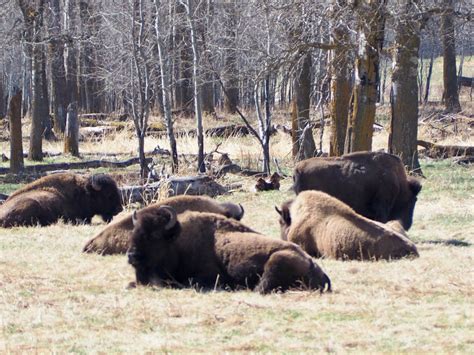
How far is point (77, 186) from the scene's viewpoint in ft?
52.5

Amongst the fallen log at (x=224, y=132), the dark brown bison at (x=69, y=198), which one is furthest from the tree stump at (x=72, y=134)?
the dark brown bison at (x=69, y=198)

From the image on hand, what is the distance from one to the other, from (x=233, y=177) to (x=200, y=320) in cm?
1481

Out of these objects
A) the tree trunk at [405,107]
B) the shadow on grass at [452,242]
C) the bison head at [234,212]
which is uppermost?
the tree trunk at [405,107]

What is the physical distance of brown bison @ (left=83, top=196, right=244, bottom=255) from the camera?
11.2 m

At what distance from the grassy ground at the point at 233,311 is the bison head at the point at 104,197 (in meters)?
3.76

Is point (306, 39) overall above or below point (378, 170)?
above

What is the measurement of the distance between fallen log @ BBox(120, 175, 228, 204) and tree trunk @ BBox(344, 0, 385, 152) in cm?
300

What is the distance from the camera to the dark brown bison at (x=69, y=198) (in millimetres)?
15344

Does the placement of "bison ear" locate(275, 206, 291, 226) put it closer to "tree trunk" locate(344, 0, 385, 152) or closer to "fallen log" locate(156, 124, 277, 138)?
"tree trunk" locate(344, 0, 385, 152)

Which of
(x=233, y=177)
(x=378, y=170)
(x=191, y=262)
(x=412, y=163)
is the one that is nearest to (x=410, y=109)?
(x=412, y=163)

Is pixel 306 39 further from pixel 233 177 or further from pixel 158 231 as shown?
pixel 158 231

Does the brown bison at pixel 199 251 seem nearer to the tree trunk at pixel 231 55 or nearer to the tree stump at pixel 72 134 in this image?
the tree trunk at pixel 231 55

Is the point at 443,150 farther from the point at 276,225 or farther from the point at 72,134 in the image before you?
the point at 276,225

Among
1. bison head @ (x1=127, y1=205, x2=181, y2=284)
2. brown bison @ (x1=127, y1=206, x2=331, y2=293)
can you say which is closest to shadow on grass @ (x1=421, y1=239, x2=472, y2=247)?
brown bison @ (x1=127, y1=206, x2=331, y2=293)
